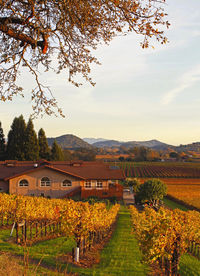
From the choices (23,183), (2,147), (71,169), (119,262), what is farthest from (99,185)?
(2,147)

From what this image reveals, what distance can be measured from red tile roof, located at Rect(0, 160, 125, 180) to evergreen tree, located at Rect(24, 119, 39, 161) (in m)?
12.5

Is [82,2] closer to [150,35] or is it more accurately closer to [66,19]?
[66,19]

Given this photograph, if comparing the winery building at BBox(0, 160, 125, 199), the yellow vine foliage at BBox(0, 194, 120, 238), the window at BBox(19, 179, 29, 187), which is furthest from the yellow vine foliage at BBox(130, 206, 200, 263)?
the window at BBox(19, 179, 29, 187)

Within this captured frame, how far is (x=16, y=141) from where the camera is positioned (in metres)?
51.8

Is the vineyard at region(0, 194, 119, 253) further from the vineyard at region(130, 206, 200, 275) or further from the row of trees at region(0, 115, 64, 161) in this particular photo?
the row of trees at region(0, 115, 64, 161)

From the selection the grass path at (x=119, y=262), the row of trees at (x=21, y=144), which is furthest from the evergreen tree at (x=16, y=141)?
the grass path at (x=119, y=262)

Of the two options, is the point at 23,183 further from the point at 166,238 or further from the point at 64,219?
the point at 166,238

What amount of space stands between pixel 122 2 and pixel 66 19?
1.70 meters

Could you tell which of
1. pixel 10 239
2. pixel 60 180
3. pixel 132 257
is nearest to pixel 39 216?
pixel 10 239

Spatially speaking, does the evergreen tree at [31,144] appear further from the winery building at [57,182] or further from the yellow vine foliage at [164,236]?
the yellow vine foliage at [164,236]

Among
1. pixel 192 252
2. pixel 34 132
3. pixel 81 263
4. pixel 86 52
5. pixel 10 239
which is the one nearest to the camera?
pixel 86 52

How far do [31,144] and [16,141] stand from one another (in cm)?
331

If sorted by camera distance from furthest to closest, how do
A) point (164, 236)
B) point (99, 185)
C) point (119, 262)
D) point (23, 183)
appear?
point (99, 185) → point (23, 183) → point (119, 262) → point (164, 236)

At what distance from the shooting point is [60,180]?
34.6 m
